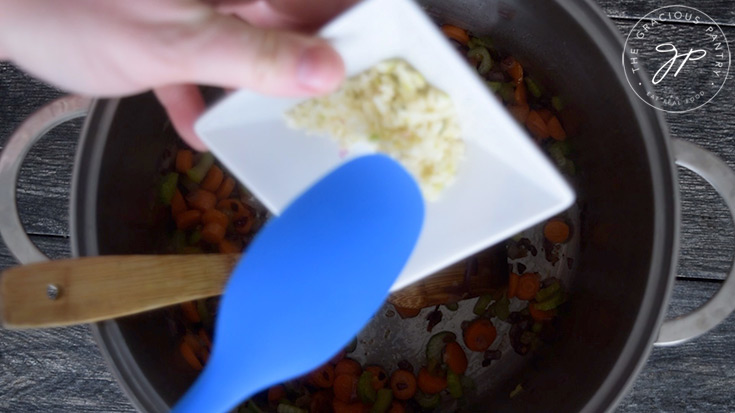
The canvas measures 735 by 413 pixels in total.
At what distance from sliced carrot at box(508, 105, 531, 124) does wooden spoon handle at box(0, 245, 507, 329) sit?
1.80 feet

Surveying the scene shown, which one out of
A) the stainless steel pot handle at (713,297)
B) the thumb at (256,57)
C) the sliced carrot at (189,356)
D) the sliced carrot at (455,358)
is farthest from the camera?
the sliced carrot at (455,358)

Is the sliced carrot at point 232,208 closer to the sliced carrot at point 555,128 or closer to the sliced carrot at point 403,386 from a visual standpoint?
the sliced carrot at point 403,386

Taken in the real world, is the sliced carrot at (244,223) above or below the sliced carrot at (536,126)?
below

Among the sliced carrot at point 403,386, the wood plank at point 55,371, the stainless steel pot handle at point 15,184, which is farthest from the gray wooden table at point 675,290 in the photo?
the sliced carrot at point 403,386

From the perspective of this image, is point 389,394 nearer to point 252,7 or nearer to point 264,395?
point 264,395

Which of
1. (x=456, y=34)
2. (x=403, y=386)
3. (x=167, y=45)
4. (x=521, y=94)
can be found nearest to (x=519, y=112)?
(x=521, y=94)

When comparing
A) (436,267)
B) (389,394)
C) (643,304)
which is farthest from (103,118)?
(643,304)

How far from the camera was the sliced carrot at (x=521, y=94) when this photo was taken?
1.05m

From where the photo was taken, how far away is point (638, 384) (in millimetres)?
1019

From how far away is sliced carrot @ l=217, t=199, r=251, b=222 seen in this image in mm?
1041

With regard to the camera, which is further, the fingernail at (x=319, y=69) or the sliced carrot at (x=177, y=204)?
the sliced carrot at (x=177, y=204)

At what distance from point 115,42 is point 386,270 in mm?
378

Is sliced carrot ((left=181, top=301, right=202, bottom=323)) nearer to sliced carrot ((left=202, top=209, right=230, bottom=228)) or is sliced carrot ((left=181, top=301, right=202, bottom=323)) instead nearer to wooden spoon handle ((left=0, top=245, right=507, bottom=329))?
sliced carrot ((left=202, top=209, right=230, bottom=228))

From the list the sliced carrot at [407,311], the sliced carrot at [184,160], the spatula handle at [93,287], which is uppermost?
the spatula handle at [93,287]
